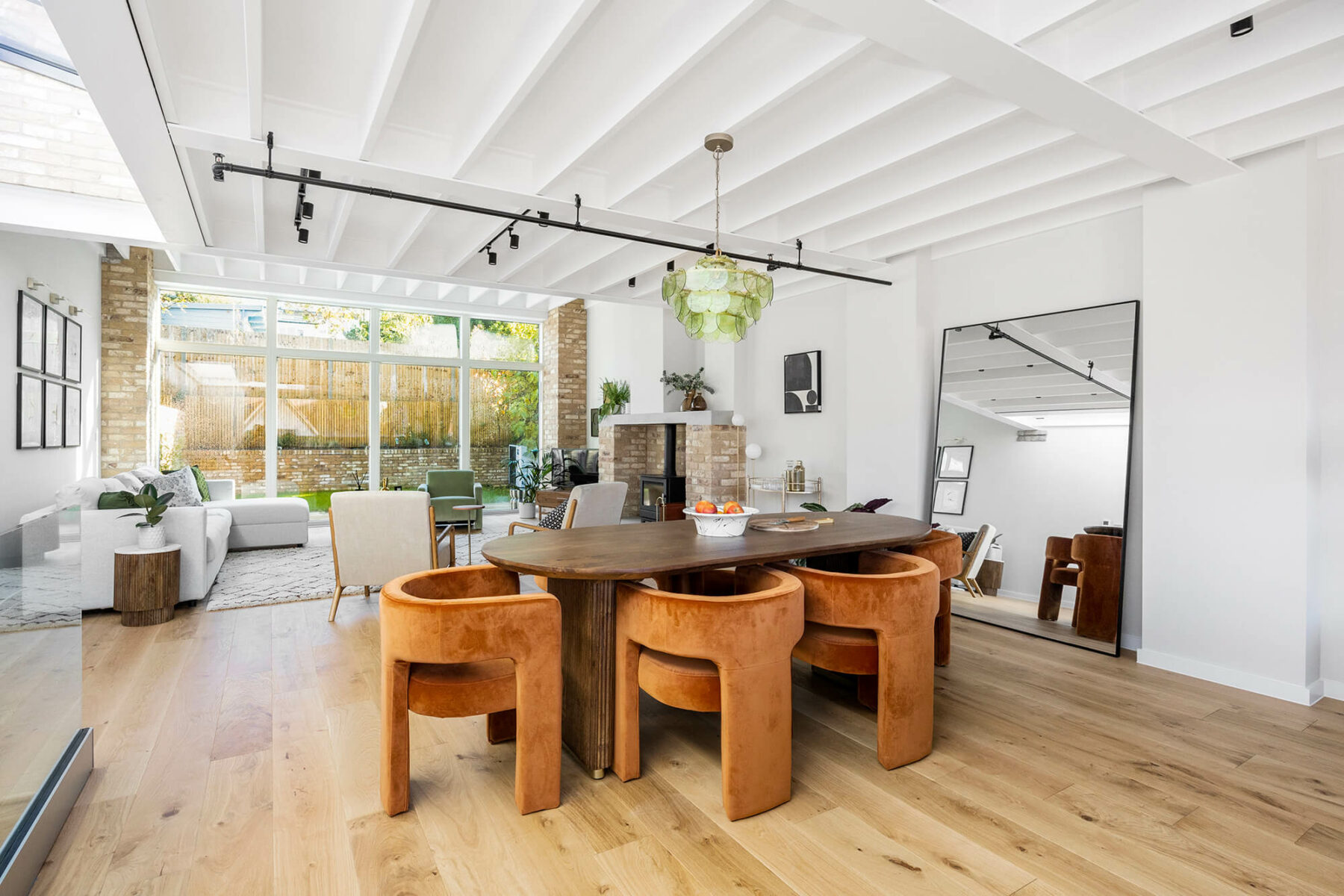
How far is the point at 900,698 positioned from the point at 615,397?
21.2ft

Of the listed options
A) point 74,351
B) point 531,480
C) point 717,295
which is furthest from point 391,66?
point 531,480

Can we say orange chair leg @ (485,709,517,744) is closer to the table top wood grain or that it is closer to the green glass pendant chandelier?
the table top wood grain

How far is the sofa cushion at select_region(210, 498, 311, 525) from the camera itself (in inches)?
252

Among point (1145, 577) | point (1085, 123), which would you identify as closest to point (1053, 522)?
point (1145, 577)

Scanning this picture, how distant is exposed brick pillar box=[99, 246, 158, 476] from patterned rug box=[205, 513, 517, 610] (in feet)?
5.18

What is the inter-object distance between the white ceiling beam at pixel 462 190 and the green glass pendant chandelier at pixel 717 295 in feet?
3.60

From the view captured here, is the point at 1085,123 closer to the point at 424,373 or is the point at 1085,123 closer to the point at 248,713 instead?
the point at 248,713

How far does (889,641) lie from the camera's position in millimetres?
2350

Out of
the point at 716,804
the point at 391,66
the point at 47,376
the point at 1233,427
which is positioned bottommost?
the point at 716,804

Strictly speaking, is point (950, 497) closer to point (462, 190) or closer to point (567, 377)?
point (462, 190)

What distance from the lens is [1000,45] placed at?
2.26 meters

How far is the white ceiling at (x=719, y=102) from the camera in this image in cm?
242

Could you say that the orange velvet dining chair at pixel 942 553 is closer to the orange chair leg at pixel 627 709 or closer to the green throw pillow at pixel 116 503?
the orange chair leg at pixel 627 709

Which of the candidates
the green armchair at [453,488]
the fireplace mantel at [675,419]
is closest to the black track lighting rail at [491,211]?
the fireplace mantel at [675,419]
